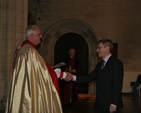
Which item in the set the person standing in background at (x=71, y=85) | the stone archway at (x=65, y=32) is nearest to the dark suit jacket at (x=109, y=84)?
the person standing in background at (x=71, y=85)

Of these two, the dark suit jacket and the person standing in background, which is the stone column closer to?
the person standing in background

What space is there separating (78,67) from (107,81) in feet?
18.2

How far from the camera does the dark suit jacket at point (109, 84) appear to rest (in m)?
3.86

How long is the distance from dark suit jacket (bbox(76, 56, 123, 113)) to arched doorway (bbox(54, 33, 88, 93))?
31.1 feet

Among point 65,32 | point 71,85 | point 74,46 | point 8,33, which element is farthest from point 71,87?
point 65,32

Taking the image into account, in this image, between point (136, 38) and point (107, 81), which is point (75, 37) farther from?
point (107, 81)

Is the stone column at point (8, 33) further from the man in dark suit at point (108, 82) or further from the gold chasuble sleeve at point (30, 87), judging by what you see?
the man in dark suit at point (108, 82)

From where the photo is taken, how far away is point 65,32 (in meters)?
13.8

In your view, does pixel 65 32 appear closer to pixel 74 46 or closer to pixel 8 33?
pixel 74 46

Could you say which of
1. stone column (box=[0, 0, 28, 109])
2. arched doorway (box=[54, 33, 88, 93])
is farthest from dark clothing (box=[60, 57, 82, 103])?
arched doorway (box=[54, 33, 88, 93])

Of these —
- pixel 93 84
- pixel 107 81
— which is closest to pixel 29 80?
pixel 107 81

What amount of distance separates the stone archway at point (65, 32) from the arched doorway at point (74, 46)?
0.55ft

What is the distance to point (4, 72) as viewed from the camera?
25.0 ft

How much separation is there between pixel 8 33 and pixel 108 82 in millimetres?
4121
